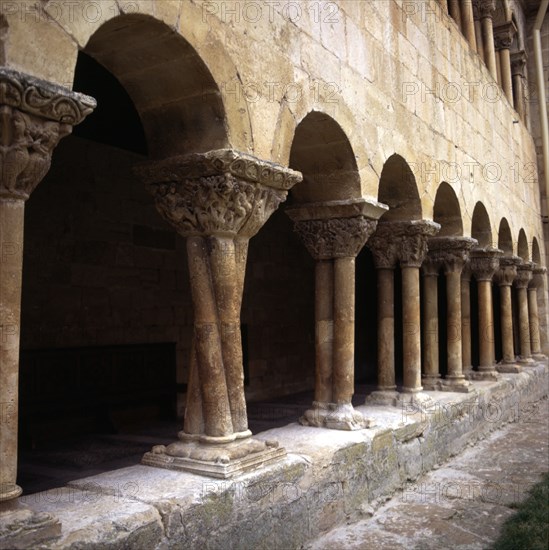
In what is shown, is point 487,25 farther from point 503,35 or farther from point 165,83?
point 165,83

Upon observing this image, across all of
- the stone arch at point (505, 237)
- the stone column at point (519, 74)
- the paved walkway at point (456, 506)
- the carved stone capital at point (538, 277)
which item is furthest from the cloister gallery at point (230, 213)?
the stone column at point (519, 74)

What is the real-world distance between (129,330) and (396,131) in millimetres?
3281

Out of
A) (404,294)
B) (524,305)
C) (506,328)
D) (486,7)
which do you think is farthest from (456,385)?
(486,7)

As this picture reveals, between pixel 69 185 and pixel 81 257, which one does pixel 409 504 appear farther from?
pixel 69 185

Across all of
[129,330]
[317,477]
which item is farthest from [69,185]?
[317,477]

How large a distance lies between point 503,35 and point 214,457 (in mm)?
11585

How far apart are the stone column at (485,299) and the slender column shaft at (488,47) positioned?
3.21 m

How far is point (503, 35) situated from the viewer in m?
12.4

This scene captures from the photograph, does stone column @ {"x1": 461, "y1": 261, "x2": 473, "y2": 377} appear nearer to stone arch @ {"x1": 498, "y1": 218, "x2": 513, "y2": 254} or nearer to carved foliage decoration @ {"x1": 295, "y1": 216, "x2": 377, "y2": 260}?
stone arch @ {"x1": 498, "y1": 218, "x2": 513, "y2": 254}

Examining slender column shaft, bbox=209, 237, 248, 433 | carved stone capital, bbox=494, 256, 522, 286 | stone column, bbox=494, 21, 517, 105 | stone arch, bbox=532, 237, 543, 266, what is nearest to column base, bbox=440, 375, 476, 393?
carved stone capital, bbox=494, 256, 522, 286

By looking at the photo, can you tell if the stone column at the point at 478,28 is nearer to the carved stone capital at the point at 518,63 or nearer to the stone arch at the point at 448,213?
the carved stone capital at the point at 518,63

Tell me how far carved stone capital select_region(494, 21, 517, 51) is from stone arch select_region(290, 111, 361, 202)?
8.97m

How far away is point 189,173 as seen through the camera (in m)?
3.64

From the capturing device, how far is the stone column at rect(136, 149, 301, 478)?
3.59m
